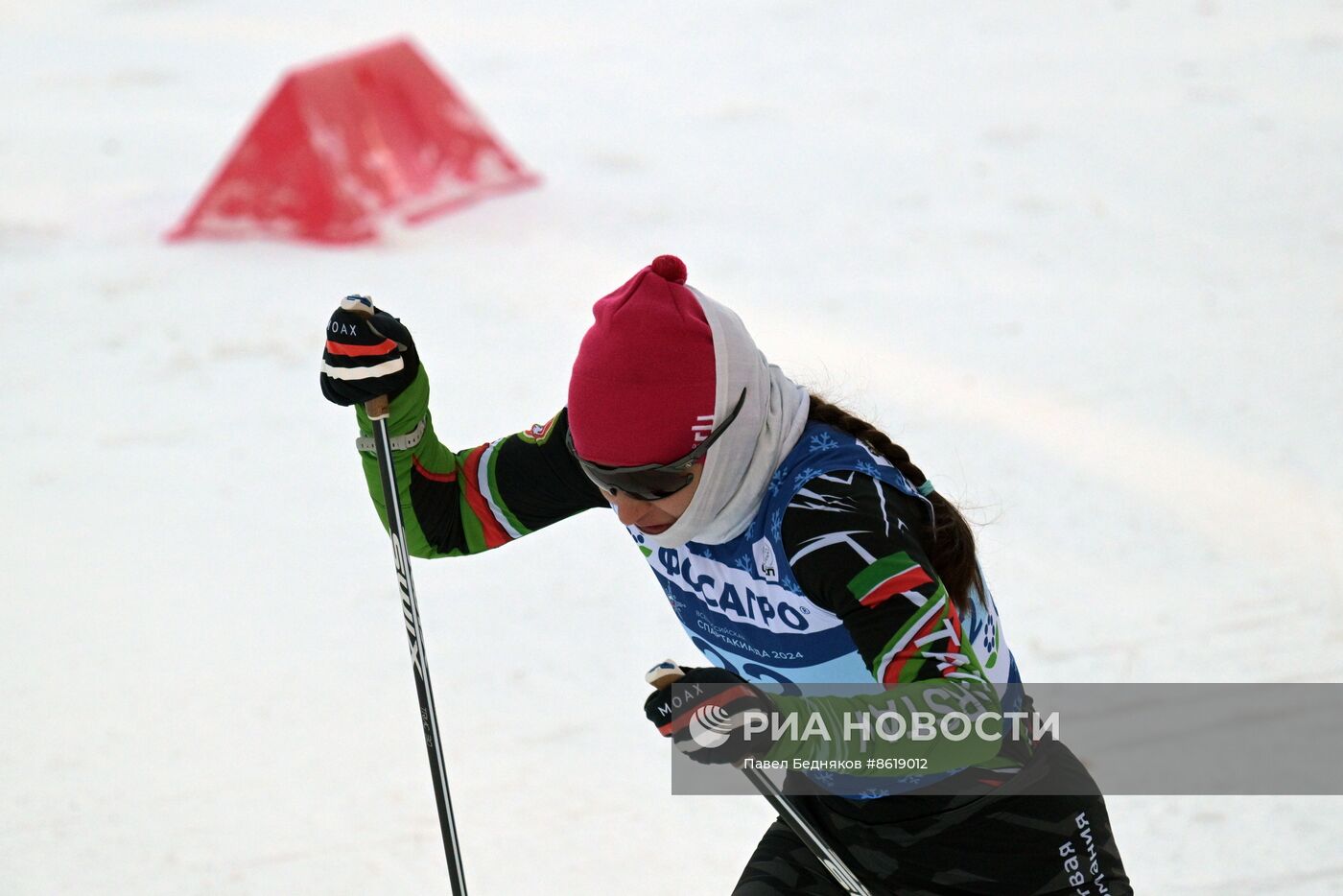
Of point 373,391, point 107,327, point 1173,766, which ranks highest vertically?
point 373,391

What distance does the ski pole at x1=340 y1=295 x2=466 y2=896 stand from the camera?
87.3 inches

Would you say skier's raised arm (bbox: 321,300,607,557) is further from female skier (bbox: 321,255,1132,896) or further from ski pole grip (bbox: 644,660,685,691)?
ski pole grip (bbox: 644,660,685,691)

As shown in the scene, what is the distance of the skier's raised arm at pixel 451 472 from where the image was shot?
2.20m

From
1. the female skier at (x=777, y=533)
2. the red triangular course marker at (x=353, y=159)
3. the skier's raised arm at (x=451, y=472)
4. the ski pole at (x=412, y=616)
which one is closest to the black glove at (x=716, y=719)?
the female skier at (x=777, y=533)

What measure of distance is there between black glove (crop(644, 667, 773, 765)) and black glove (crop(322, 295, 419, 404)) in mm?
635

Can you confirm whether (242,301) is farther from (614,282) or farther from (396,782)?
(396,782)

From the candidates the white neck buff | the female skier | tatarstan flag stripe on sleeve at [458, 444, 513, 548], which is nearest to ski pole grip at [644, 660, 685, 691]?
the female skier

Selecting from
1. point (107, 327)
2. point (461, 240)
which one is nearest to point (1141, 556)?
point (461, 240)

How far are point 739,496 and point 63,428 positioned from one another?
11.9ft

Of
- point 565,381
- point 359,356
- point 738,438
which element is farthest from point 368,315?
point 565,381

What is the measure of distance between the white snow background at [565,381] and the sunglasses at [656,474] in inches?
15.7

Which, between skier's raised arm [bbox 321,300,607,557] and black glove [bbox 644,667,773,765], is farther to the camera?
skier's raised arm [bbox 321,300,607,557]

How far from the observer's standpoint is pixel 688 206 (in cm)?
630

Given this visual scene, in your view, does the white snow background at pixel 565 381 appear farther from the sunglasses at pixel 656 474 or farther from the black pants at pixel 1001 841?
the black pants at pixel 1001 841
